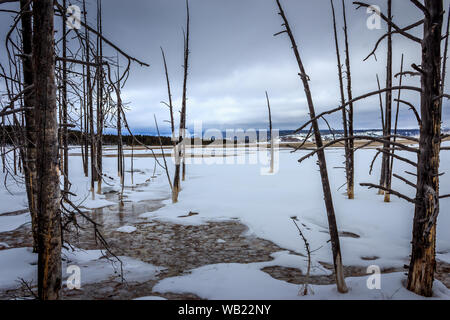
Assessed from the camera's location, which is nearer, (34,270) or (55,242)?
(55,242)

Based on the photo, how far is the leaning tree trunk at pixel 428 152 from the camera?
3.16 meters

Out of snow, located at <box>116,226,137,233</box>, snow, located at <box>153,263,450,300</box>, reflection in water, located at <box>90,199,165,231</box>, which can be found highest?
snow, located at <box>153,263,450,300</box>

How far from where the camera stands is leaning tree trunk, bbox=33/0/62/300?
2322mm

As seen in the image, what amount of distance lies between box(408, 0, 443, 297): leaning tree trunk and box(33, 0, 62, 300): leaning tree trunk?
158 inches

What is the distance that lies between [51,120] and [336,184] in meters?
16.0

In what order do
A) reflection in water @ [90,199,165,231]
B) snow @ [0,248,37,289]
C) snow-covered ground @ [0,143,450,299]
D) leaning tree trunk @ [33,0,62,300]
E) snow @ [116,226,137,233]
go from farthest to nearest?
reflection in water @ [90,199,165,231] < snow @ [116,226,137,233] < snow @ [0,248,37,289] < snow-covered ground @ [0,143,450,299] < leaning tree trunk @ [33,0,62,300]

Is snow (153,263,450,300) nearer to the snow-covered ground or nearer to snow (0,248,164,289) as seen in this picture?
the snow-covered ground

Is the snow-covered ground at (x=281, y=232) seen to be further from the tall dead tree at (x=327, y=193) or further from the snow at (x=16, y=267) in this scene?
the tall dead tree at (x=327, y=193)

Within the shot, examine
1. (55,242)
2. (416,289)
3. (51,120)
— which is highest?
(51,120)

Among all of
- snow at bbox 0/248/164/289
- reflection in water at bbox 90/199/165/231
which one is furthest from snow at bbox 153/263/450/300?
reflection in water at bbox 90/199/165/231

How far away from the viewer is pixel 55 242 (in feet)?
8.05

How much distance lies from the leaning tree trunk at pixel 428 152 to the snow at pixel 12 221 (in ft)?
35.1
